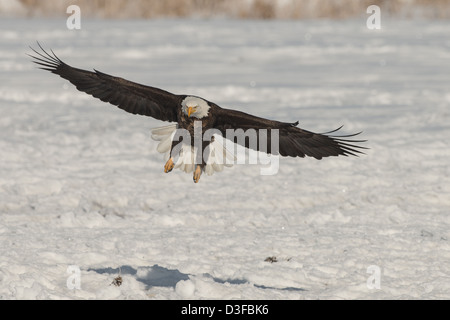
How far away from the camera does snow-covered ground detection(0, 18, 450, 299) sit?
16.8 ft

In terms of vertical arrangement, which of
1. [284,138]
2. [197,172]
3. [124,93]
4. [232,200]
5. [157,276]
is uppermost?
[124,93]

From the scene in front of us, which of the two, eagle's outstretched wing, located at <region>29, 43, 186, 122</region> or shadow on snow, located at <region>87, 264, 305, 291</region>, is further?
eagle's outstretched wing, located at <region>29, 43, 186, 122</region>

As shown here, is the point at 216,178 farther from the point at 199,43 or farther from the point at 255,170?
the point at 199,43

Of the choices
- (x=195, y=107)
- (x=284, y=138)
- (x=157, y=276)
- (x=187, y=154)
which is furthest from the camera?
(x=187, y=154)

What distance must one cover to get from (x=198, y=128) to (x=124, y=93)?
77cm

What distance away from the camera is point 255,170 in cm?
792

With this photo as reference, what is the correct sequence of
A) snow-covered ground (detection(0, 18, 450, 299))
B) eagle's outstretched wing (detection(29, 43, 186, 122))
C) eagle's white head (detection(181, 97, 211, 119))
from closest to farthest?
eagle's white head (detection(181, 97, 211, 119)) → snow-covered ground (detection(0, 18, 450, 299)) → eagle's outstretched wing (detection(29, 43, 186, 122))

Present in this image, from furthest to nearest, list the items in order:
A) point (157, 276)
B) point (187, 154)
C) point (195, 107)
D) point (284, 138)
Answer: point (187, 154), point (284, 138), point (157, 276), point (195, 107)

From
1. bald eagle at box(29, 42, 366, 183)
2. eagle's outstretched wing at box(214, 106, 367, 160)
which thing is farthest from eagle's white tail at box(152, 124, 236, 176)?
eagle's outstretched wing at box(214, 106, 367, 160)

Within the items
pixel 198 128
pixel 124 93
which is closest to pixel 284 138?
pixel 198 128

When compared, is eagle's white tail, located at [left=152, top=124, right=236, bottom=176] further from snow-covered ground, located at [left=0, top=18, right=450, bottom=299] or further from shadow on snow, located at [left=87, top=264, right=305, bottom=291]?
shadow on snow, located at [left=87, top=264, right=305, bottom=291]

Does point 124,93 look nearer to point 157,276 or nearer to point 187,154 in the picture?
point 187,154

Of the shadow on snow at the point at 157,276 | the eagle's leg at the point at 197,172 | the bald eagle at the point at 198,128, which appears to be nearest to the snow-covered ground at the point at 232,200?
the shadow on snow at the point at 157,276

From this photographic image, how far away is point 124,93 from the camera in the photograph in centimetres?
563
